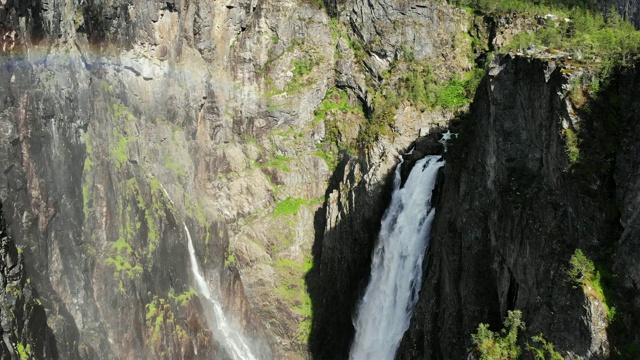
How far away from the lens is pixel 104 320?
2789 cm

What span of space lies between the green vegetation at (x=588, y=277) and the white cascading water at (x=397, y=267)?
11.9m

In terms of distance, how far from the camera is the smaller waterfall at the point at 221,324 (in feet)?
107

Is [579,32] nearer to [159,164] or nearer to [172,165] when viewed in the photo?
[172,165]

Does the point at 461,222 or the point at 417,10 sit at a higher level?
the point at 417,10

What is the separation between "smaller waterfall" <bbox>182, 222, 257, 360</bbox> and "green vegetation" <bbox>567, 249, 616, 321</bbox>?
22232mm

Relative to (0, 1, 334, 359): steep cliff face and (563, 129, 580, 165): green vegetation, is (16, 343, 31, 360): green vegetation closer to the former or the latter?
(0, 1, 334, 359): steep cliff face

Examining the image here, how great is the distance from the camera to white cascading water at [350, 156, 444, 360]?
27.6m

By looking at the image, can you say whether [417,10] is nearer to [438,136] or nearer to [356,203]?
[438,136]

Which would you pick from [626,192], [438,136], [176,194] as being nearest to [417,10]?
[438,136]

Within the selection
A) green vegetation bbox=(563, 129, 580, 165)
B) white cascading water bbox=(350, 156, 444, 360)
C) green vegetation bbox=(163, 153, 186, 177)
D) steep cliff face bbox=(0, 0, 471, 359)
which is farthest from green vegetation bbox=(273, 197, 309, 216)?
green vegetation bbox=(563, 129, 580, 165)

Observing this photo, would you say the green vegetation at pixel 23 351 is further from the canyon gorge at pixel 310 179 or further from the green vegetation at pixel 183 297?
the green vegetation at pixel 183 297

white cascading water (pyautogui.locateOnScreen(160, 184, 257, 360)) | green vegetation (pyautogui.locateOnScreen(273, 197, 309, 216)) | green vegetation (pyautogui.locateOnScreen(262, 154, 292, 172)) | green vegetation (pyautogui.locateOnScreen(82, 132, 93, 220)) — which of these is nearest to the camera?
green vegetation (pyautogui.locateOnScreen(82, 132, 93, 220))

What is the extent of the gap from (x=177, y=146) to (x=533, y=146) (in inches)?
830

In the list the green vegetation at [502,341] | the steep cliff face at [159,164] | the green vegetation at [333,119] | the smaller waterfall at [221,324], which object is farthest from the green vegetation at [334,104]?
the green vegetation at [502,341]
